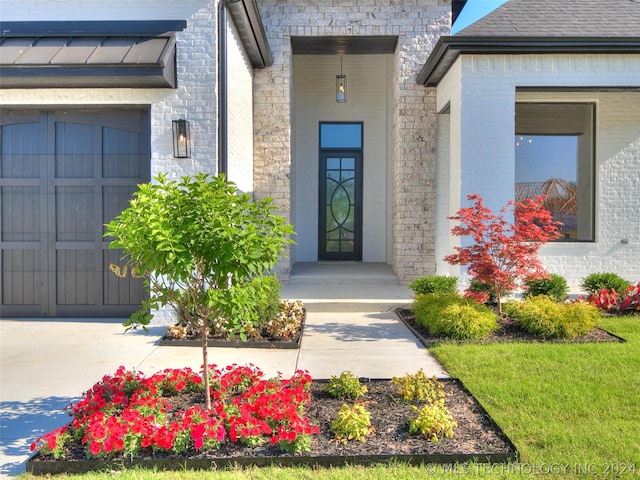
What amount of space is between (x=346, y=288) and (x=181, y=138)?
13.3 feet

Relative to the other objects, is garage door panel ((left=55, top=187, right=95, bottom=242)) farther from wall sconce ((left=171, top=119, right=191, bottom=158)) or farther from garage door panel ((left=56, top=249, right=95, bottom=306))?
wall sconce ((left=171, top=119, right=191, bottom=158))

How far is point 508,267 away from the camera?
20.6 ft

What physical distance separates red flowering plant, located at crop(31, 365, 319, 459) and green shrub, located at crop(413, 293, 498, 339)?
2542 mm

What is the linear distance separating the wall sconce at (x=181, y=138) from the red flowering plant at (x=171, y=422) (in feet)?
10.6

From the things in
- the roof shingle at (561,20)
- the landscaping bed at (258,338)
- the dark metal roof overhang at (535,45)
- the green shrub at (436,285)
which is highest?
the roof shingle at (561,20)

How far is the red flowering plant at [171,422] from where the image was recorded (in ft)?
9.62

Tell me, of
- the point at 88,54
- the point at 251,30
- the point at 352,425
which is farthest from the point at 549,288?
the point at 88,54

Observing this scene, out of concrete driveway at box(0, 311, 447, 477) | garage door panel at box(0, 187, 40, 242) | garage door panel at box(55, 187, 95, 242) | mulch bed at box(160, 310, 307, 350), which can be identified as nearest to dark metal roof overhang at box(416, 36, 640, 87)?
concrete driveway at box(0, 311, 447, 477)

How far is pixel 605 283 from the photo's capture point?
7.57 m

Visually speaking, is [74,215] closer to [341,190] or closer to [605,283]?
[341,190]

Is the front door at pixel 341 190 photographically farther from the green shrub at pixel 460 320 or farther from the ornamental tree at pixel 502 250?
the green shrub at pixel 460 320

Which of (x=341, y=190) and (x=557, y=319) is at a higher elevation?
(x=341, y=190)

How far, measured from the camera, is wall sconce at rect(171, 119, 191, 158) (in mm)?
6223

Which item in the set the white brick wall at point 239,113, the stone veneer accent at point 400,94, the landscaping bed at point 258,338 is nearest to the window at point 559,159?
the stone veneer accent at point 400,94
